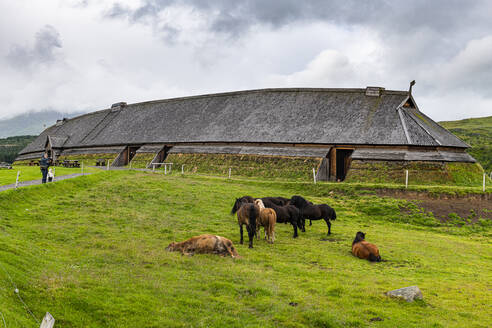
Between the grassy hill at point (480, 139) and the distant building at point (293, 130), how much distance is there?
33.6m

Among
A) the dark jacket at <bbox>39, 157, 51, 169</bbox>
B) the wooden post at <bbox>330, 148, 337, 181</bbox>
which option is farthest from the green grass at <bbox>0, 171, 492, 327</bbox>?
the wooden post at <bbox>330, 148, 337, 181</bbox>

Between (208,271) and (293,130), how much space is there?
31956mm

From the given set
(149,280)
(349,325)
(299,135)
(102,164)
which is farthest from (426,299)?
(102,164)

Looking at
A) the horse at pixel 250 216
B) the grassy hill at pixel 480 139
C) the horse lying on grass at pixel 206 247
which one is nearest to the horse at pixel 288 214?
the horse at pixel 250 216

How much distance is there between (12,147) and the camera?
448 ft

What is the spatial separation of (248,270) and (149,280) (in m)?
3.00

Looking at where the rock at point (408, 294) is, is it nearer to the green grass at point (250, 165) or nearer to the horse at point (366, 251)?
the horse at point (366, 251)

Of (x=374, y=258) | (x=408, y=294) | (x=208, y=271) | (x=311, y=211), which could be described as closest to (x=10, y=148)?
(x=311, y=211)

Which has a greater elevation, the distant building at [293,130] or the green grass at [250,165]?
the distant building at [293,130]

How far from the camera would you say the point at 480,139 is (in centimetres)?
8675

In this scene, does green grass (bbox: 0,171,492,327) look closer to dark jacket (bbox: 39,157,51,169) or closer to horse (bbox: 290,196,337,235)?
horse (bbox: 290,196,337,235)

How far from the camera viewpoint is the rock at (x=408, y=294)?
866 centimetres

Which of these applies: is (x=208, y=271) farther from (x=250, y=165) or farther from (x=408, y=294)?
(x=250, y=165)

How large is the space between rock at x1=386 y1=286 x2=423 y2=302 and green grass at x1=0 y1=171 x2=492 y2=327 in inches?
9.3
